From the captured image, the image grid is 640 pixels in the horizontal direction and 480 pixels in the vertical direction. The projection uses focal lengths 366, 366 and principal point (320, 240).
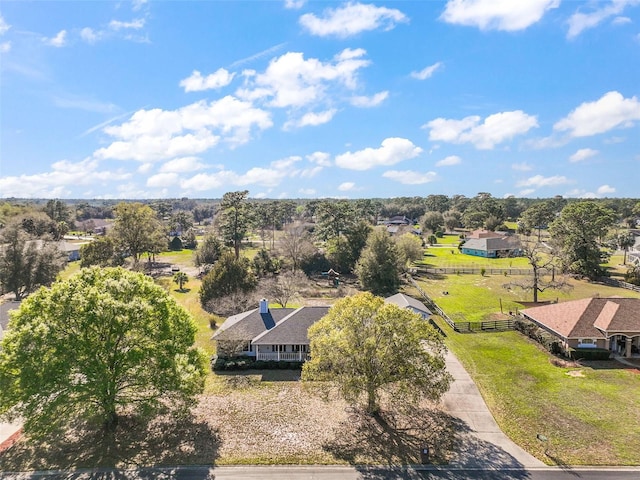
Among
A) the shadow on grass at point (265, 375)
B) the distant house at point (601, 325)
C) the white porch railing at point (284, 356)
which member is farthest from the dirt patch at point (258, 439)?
the distant house at point (601, 325)

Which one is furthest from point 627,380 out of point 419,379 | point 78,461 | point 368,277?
point 78,461

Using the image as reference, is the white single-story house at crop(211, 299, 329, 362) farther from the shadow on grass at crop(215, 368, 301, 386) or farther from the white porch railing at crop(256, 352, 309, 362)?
the shadow on grass at crop(215, 368, 301, 386)

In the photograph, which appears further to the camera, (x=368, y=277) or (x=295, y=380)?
(x=368, y=277)

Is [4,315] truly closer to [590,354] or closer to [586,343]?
[590,354]

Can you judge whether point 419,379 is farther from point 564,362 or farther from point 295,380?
point 564,362

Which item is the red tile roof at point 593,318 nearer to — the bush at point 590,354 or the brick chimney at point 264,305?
the bush at point 590,354

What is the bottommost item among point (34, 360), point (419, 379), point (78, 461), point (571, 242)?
point (78, 461)

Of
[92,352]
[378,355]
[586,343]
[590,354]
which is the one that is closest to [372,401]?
[378,355]
